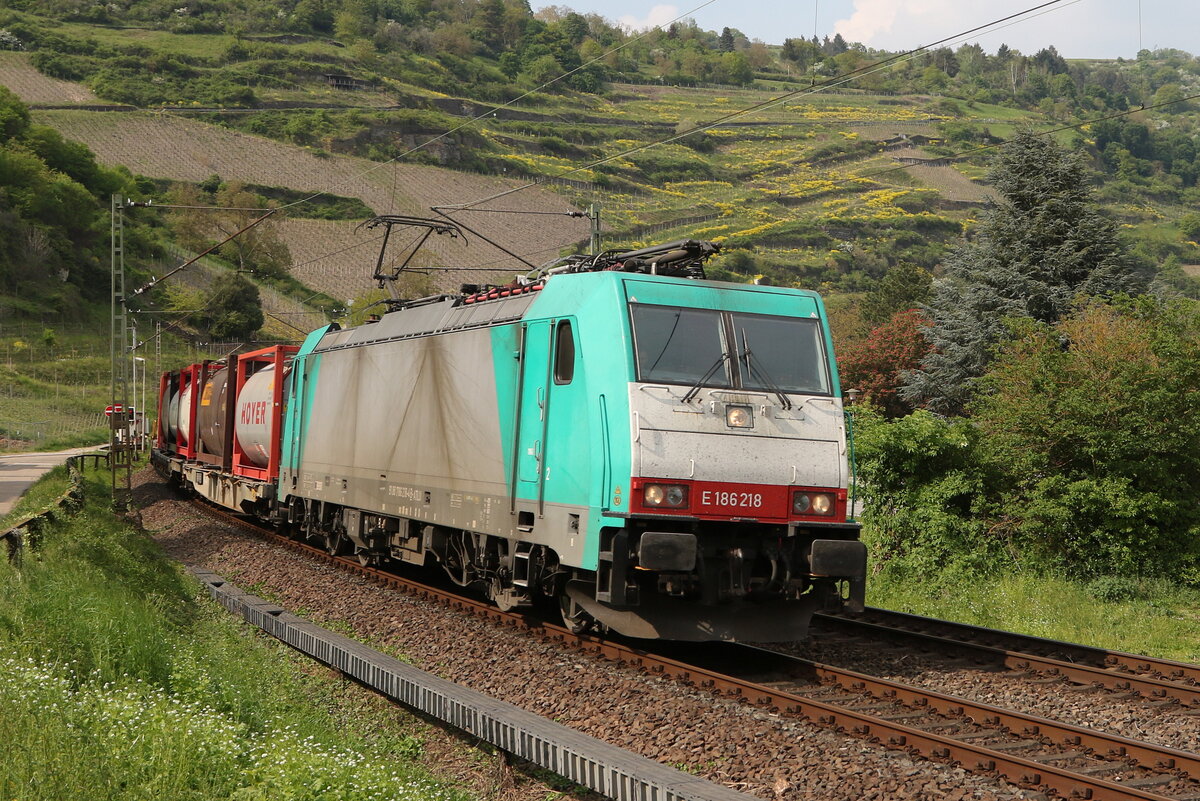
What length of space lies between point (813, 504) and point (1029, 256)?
24256 millimetres

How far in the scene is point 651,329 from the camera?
35.0 ft

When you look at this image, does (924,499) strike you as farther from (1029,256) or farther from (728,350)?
(1029,256)

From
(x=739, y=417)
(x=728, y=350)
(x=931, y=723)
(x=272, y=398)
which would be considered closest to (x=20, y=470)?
(x=272, y=398)

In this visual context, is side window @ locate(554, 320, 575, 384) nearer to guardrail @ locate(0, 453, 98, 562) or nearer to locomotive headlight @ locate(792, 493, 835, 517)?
locomotive headlight @ locate(792, 493, 835, 517)

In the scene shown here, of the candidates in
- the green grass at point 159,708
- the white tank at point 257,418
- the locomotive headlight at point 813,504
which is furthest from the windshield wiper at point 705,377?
the white tank at point 257,418

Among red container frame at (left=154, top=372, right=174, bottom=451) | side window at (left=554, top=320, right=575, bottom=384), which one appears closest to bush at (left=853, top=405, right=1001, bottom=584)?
side window at (left=554, top=320, right=575, bottom=384)

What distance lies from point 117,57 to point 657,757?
458ft

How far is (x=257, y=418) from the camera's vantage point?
74.5ft

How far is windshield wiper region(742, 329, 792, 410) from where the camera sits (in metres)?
10.9

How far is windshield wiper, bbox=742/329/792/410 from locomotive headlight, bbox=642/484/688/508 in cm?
145

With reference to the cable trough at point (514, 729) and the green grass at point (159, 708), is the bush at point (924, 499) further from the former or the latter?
the green grass at point (159, 708)

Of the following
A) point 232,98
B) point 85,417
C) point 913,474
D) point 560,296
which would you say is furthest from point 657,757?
point 232,98

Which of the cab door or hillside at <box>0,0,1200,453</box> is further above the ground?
hillside at <box>0,0,1200,453</box>

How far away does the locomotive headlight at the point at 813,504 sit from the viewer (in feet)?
35.2
